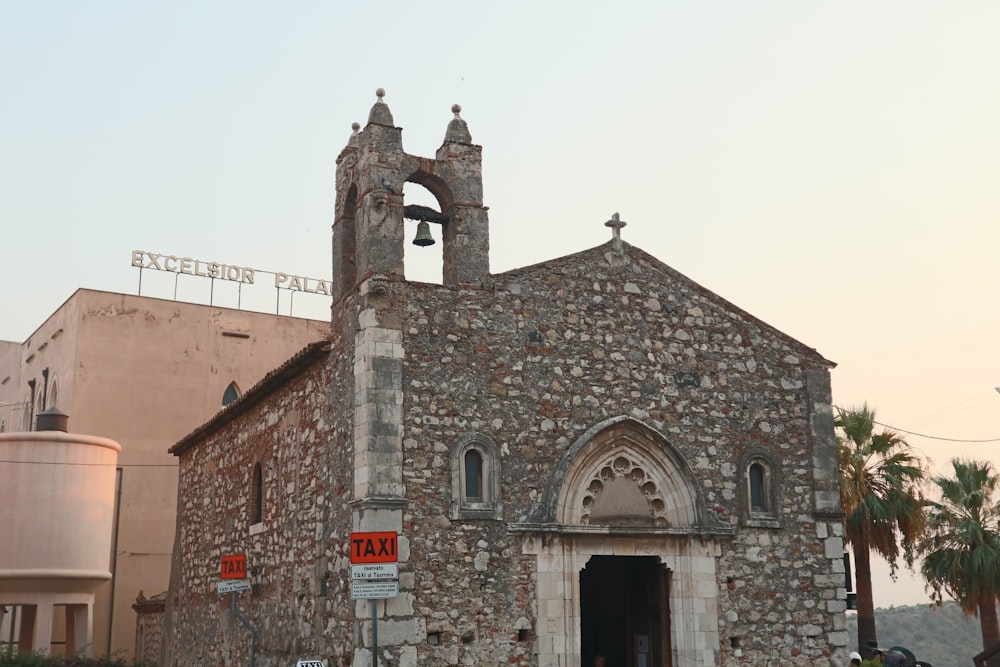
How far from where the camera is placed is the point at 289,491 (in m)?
17.1

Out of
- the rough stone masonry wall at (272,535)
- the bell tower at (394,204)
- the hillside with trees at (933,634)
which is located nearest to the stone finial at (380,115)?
the bell tower at (394,204)

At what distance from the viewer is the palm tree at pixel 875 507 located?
75.5 feet

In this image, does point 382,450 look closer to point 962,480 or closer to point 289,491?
point 289,491

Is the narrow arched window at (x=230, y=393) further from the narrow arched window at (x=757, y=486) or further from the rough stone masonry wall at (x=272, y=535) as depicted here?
the narrow arched window at (x=757, y=486)

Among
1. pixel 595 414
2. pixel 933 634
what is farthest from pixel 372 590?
pixel 933 634

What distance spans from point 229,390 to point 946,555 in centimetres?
1990

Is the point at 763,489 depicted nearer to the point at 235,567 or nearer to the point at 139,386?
the point at 235,567

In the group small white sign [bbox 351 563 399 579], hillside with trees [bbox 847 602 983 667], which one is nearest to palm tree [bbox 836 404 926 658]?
small white sign [bbox 351 563 399 579]

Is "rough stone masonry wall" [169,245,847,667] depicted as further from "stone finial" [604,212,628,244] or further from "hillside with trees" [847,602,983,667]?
"hillside with trees" [847,602,983,667]

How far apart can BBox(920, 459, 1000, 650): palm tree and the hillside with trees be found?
27.4 meters

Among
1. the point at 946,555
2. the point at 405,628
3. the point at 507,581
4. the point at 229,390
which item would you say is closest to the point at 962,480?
the point at 946,555

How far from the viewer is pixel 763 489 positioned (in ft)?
55.3

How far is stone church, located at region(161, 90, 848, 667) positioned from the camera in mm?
14383

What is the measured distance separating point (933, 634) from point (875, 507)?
133 ft
